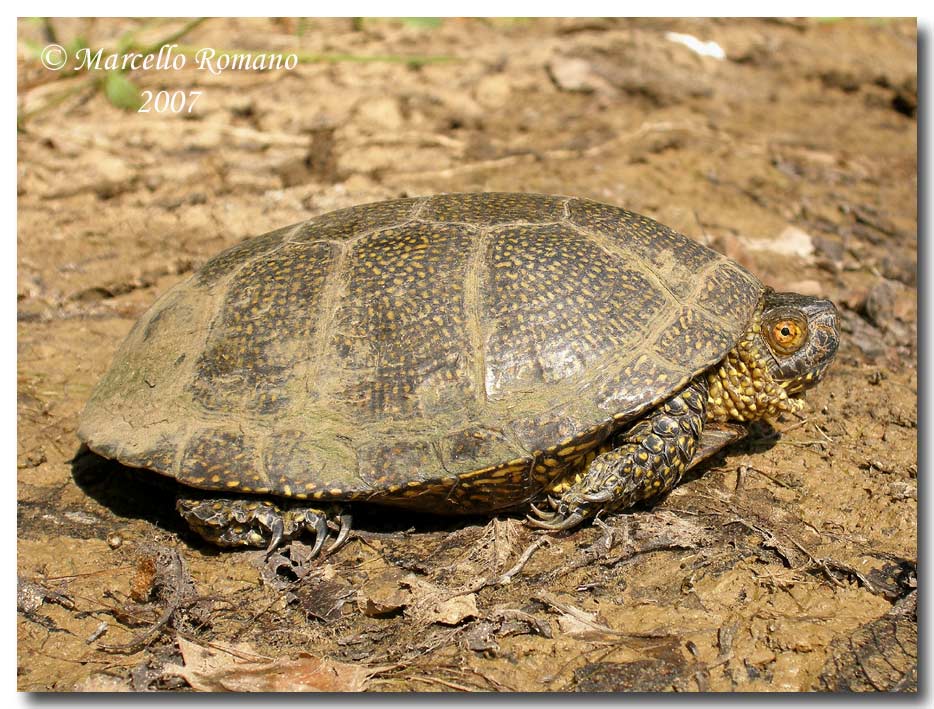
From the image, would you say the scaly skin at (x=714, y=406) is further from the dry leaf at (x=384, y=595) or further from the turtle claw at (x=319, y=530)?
the turtle claw at (x=319, y=530)

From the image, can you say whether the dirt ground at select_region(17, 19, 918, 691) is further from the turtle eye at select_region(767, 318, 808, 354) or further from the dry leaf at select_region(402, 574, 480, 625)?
the turtle eye at select_region(767, 318, 808, 354)

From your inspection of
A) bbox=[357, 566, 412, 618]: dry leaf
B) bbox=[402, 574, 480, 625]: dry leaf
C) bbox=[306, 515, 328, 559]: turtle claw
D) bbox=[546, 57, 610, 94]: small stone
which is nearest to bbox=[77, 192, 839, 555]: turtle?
bbox=[306, 515, 328, 559]: turtle claw

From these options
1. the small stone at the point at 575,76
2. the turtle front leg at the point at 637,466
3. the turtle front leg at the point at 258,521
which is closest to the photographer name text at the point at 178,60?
the small stone at the point at 575,76

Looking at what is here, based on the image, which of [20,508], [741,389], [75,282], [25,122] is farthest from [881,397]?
[25,122]

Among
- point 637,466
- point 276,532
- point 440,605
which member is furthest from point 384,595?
point 637,466

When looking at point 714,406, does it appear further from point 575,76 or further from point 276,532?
A: point 575,76
